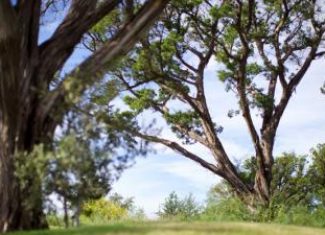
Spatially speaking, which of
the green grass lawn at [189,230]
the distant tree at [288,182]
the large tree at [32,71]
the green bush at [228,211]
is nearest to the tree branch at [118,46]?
the large tree at [32,71]

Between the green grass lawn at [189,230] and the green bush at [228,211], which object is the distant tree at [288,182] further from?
the green grass lawn at [189,230]

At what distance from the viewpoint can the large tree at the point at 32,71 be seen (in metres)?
12.3

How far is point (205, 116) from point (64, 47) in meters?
13.9

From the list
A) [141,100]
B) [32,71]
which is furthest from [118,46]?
[141,100]

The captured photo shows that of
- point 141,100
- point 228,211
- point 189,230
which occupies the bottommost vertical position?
point 189,230

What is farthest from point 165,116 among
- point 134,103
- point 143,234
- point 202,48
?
point 143,234

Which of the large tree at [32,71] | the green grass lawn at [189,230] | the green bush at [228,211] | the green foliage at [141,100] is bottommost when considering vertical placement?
the green grass lawn at [189,230]

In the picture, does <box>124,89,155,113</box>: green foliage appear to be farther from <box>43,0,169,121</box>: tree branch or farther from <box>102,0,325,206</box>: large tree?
<box>43,0,169,121</box>: tree branch

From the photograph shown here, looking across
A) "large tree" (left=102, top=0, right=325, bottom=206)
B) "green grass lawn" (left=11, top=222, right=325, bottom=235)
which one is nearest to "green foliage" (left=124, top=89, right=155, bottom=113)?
"large tree" (left=102, top=0, right=325, bottom=206)

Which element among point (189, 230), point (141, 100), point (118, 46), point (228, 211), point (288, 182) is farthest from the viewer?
point (288, 182)

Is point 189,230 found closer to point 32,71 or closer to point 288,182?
point 32,71

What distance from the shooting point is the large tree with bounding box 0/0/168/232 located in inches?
484

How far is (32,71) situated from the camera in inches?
514

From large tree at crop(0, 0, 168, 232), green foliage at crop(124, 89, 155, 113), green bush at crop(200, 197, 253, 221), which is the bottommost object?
green bush at crop(200, 197, 253, 221)
